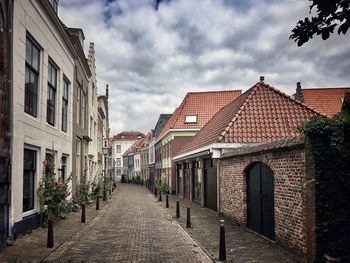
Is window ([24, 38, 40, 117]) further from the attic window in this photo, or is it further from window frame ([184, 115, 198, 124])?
the attic window

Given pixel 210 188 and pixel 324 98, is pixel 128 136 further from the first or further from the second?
pixel 210 188

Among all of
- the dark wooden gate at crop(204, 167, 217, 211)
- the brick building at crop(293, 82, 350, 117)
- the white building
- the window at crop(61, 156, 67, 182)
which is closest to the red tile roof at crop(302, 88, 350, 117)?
the brick building at crop(293, 82, 350, 117)

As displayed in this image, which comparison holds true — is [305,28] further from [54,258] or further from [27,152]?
[27,152]

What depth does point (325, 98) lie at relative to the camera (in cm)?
3525

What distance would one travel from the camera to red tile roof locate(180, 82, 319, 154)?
620 inches

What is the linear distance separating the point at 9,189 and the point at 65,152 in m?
7.23

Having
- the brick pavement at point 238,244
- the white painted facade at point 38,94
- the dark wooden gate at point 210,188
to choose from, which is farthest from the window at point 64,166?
the dark wooden gate at point 210,188

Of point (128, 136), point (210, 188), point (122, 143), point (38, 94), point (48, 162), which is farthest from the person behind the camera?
point (128, 136)

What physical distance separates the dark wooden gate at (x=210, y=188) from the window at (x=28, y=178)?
7677mm

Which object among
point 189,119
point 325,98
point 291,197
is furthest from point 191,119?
point 291,197

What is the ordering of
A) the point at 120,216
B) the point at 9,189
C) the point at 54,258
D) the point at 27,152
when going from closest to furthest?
the point at 54,258
the point at 9,189
the point at 27,152
the point at 120,216

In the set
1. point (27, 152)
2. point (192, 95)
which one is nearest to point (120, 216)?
point (27, 152)

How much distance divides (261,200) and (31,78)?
769cm

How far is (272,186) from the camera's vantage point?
9.98m
